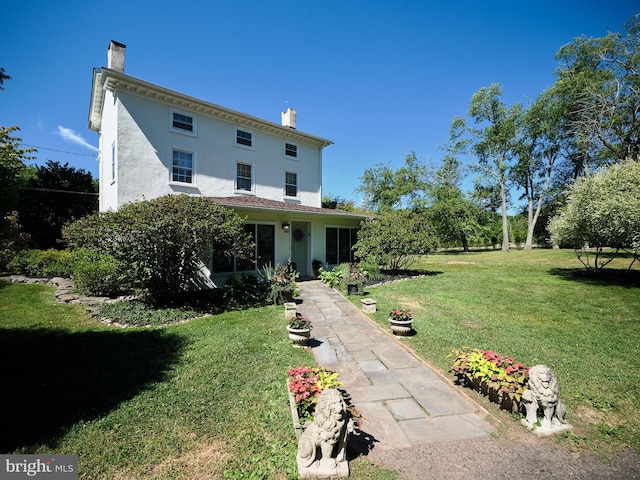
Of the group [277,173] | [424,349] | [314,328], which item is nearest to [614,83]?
[277,173]

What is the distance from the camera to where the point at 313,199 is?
50.1ft

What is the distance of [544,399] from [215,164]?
12.5 m

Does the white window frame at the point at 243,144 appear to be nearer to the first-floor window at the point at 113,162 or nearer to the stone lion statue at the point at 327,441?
the first-floor window at the point at 113,162

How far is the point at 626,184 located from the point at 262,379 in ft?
44.0

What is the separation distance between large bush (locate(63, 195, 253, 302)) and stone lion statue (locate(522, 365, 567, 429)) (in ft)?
21.3

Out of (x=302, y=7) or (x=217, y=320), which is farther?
(x=302, y=7)

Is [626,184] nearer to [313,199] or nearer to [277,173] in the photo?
[313,199]

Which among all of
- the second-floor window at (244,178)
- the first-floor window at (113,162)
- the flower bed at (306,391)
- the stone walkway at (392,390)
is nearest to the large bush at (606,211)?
the stone walkway at (392,390)

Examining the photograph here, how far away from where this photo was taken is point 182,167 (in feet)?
36.2

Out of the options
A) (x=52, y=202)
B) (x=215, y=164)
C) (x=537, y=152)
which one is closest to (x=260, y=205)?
(x=215, y=164)

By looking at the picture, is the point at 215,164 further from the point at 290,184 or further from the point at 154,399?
the point at 154,399

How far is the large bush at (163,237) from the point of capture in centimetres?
647

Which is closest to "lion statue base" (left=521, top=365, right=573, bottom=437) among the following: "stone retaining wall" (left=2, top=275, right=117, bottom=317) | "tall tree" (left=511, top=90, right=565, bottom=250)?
"stone retaining wall" (left=2, top=275, right=117, bottom=317)

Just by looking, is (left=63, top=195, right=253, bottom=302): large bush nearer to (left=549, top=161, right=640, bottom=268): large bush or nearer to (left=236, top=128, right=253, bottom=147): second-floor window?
(left=236, top=128, right=253, bottom=147): second-floor window
